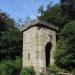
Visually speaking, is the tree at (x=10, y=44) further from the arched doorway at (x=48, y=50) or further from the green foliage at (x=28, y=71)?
the green foliage at (x=28, y=71)

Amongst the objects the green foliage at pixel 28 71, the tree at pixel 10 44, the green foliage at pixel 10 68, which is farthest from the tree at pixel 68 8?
the tree at pixel 10 44

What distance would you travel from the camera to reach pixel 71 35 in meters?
18.0

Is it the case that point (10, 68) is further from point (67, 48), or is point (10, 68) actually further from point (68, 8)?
point (68, 8)

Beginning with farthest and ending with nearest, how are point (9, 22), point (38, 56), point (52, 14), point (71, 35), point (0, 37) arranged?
point (9, 22) → point (0, 37) → point (52, 14) → point (38, 56) → point (71, 35)

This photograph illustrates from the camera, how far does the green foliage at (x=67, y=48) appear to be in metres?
17.9

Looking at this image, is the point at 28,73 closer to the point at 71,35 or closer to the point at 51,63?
the point at 51,63

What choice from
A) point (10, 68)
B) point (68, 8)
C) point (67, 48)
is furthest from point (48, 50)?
point (68, 8)

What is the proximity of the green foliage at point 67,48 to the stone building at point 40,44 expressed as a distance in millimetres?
1081

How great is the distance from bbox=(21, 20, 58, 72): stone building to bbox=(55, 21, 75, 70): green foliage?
3.55 ft

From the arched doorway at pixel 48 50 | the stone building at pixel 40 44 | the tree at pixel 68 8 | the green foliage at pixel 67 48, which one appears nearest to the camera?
the green foliage at pixel 67 48

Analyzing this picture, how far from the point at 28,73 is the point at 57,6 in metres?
6.15

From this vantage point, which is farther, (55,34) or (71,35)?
(55,34)

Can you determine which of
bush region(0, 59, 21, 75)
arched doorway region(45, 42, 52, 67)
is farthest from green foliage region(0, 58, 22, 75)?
arched doorway region(45, 42, 52, 67)

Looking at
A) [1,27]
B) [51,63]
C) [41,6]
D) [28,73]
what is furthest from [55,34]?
[1,27]
